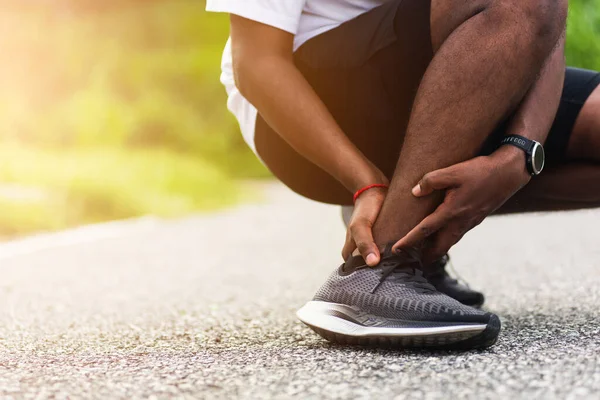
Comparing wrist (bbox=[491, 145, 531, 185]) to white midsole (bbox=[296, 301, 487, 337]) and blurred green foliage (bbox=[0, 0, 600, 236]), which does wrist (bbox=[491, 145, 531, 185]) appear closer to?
white midsole (bbox=[296, 301, 487, 337])

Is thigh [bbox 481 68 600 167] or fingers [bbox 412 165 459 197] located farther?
thigh [bbox 481 68 600 167]

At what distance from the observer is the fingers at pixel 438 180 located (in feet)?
4.65

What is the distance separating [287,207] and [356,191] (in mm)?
6274

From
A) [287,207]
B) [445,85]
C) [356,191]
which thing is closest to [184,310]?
[356,191]

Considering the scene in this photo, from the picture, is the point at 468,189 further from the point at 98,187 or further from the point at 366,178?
the point at 98,187

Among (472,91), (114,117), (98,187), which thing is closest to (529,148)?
(472,91)

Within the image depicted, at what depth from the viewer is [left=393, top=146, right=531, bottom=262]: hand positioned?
4.67 feet

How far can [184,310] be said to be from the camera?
2455mm

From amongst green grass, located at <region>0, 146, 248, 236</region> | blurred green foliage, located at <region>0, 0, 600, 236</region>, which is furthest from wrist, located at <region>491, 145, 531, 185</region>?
blurred green foliage, located at <region>0, 0, 600, 236</region>

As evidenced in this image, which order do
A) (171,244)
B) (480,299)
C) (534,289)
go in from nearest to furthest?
(480,299) < (534,289) < (171,244)

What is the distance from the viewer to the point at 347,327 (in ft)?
4.86

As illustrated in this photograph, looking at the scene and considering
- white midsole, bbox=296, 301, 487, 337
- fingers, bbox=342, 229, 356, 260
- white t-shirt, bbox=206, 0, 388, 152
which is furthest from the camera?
white t-shirt, bbox=206, 0, 388, 152

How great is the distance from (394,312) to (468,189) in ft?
0.85

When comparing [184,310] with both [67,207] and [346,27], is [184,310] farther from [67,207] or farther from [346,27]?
[67,207]
